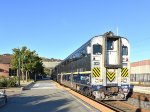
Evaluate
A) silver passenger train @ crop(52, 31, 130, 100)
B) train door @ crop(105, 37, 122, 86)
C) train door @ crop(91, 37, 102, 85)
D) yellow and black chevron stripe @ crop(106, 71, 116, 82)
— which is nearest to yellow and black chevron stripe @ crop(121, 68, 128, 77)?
silver passenger train @ crop(52, 31, 130, 100)

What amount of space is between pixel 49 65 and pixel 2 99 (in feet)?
462

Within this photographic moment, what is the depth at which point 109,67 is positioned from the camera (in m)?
22.8

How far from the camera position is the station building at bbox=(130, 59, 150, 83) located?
7418 centimetres

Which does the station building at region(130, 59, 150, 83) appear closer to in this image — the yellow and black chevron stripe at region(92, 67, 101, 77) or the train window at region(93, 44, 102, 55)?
the train window at region(93, 44, 102, 55)

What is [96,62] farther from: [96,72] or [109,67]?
[109,67]

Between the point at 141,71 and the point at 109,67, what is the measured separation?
6990cm

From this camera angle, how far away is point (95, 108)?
18203 millimetres

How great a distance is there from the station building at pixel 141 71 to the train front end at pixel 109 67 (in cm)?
4888

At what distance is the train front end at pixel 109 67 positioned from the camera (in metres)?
22.8

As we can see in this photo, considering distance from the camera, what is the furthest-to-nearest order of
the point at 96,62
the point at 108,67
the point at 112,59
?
the point at 112,59, the point at 96,62, the point at 108,67

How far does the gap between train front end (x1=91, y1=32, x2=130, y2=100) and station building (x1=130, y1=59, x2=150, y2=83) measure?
4888 centimetres

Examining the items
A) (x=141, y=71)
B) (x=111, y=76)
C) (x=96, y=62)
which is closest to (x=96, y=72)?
(x=96, y=62)

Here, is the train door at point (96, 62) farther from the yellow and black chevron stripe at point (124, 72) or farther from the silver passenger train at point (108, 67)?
the yellow and black chevron stripe at point (124, 72)

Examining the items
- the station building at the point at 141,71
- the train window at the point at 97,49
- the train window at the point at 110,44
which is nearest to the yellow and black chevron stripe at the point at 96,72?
the train window at the point at 97,49
